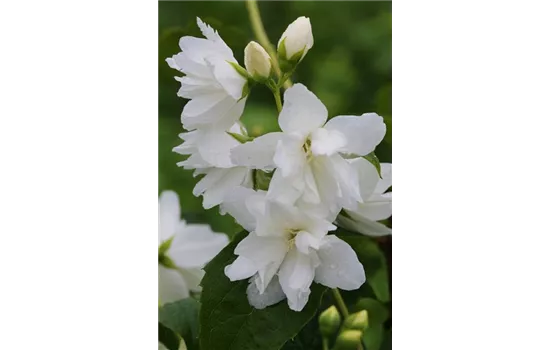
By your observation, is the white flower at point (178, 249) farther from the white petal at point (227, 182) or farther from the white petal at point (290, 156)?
the white petal at point (290, 156)

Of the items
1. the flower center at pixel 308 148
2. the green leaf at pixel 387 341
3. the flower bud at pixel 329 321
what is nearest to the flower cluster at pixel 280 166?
the flower center at pixel 308 148

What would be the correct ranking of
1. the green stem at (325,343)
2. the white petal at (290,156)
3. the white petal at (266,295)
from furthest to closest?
the green stem at (325,343) → the white petal at (266,295) → the white petal at (290,156)

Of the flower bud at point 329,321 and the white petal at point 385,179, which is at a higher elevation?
the white petal at point 385,179

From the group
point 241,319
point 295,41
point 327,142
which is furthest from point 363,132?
point 241,319

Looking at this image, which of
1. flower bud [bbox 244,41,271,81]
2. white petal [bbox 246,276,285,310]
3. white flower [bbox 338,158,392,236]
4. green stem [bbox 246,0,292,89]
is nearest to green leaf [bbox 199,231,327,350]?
white petal [bbox 246,276,285,310]

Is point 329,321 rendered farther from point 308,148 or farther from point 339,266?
point 308,148

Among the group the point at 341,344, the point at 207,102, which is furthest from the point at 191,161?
the point at 341,344

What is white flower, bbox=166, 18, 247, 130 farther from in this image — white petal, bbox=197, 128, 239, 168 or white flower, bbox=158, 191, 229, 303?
white flower, bbox=158, 191, 229, 303
